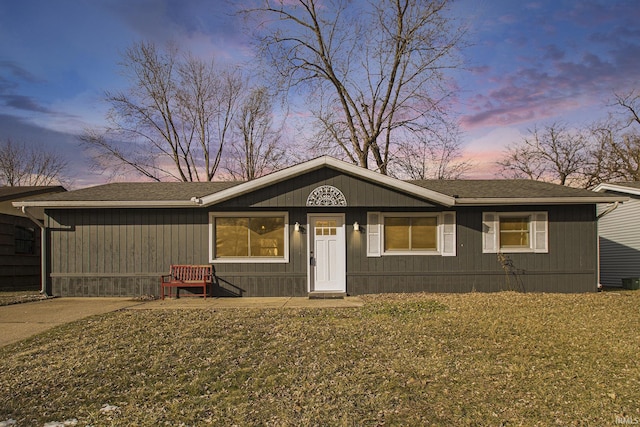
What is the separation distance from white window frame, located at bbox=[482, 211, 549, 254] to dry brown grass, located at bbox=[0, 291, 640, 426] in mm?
3588

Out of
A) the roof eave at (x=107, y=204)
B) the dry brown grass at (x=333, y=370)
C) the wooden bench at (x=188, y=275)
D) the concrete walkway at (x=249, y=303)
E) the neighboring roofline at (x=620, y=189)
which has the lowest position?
the concrete walkway at (x=249, y=303)

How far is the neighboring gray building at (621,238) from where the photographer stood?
1572 cm

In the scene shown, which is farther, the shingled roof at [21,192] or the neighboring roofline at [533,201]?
the shingled roof at [21,192]

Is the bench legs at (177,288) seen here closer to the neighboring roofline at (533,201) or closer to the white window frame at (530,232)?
the neighboring roofline at (533,201)

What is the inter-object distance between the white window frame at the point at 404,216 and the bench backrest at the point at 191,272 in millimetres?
4466

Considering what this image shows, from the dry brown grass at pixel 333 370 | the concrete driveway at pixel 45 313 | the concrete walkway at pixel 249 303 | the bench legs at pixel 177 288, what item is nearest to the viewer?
the dry brown grass at pixel 333 370

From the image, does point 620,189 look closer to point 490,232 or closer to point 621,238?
point 621,238

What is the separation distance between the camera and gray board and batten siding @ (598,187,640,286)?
1575 cm

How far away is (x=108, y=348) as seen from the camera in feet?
21.7

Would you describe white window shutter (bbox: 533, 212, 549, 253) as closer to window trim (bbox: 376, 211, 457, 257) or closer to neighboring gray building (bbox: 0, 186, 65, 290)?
window trim (bbox: 376, 211, 457, 257)

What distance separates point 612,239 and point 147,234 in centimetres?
1687

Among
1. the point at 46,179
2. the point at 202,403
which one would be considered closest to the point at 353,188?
the point at 202,403

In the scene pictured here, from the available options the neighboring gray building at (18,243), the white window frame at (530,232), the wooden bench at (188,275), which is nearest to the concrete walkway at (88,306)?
the wooden bench at (188,275)

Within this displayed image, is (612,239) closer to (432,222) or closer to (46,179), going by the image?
(432,222)
